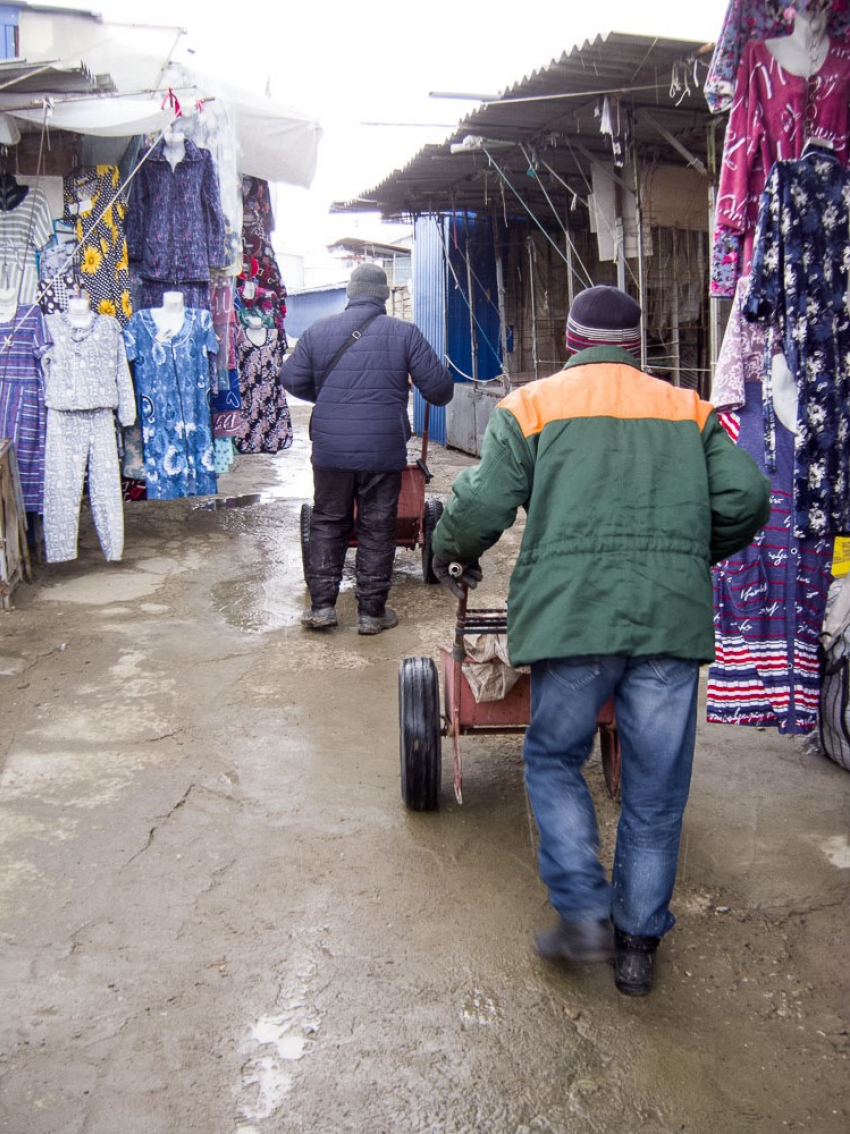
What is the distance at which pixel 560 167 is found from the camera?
10289mm

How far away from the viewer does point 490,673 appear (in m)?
3.52

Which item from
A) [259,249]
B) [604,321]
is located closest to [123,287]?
[259,249]

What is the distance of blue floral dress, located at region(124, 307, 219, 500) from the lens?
24.2ft

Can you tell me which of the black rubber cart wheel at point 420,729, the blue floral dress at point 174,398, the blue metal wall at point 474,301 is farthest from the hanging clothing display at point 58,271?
the blue metal wall at point 474,301

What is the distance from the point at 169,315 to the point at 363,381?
2.33 m

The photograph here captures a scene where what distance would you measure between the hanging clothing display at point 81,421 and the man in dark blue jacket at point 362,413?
1791 mm

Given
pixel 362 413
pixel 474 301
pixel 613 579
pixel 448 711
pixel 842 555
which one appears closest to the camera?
pixel 613 579

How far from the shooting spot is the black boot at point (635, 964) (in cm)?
272

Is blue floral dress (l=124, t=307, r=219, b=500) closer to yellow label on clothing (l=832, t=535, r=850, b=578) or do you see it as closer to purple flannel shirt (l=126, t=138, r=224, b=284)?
purple flannel shirt (l=126, t=138, r=224, b=284)

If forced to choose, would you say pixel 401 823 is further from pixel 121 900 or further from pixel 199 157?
pixel 199 157

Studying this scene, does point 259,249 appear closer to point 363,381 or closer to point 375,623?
point 363,381

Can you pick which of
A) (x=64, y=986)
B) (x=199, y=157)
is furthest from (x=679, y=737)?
(x=199, y=157)

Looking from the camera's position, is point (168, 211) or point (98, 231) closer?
point (98, 231)

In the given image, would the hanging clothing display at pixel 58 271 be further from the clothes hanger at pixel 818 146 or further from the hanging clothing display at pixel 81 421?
the clothes hanger at pixel 818 146
